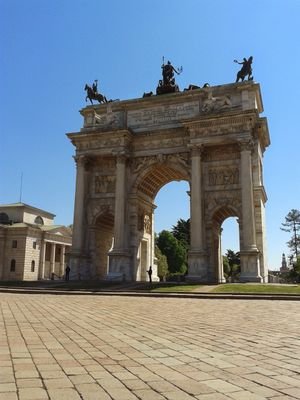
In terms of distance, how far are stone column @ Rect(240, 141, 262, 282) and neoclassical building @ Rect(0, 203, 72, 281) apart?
127 ft

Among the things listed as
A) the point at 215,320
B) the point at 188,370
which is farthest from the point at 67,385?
the point at 215,320

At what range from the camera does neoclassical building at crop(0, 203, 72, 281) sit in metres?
66.7

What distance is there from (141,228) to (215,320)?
28.3m

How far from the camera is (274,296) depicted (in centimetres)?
2027

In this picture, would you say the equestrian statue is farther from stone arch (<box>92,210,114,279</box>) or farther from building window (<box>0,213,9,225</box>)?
building window (<box>0,213,9,225</box>)

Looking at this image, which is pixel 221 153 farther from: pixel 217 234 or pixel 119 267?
pixel 119 267

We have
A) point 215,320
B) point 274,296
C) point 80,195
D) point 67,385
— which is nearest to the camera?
point 67,385

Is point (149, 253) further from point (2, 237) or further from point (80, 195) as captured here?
point (2, 237)

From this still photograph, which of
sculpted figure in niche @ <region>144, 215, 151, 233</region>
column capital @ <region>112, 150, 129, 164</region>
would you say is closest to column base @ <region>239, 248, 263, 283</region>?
sculpted figure in niche @ <region>144, 215, 151, 233</region>

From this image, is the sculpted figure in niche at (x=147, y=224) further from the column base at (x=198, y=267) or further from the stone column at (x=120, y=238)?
the column base at (x=198, y=267)

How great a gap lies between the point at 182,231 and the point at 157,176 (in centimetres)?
5465

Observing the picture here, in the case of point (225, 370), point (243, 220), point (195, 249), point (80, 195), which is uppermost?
point (80, 195)

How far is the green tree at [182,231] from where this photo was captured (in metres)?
92.0

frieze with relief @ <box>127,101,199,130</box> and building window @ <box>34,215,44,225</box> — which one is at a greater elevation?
frieze with relief @ <box>127,101,199,130</box>
